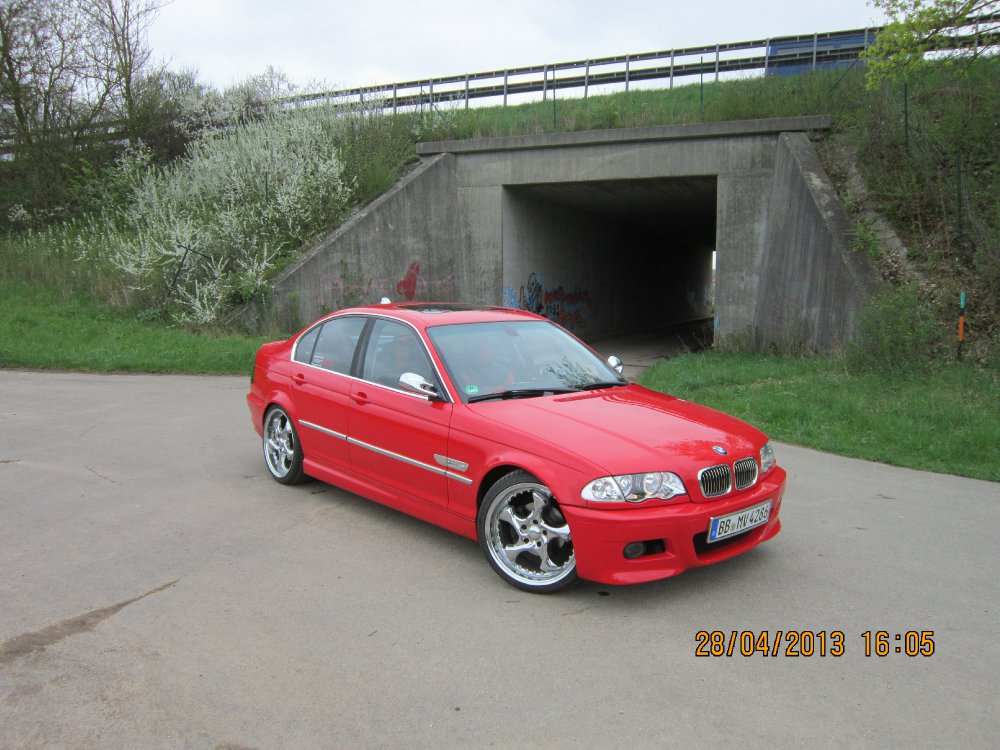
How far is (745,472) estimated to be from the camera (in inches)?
176

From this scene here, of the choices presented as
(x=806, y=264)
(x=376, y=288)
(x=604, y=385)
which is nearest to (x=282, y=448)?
(x=604, y=385)

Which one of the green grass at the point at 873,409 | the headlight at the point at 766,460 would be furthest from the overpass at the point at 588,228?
the headlight at the point at 766,460

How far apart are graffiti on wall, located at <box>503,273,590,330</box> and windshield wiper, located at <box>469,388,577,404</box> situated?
13.9m

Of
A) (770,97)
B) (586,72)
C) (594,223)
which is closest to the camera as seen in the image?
(770,97)

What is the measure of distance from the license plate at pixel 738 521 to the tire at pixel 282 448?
3.42 metres

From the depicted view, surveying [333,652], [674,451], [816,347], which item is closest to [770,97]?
[816,347]

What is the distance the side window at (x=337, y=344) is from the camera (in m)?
5.90

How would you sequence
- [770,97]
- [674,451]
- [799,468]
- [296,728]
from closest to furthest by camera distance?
[296,728] < [674,451] < [799,468] < [770,97]

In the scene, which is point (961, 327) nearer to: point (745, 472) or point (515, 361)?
point (745, 472)

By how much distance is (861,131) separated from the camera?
49.1 ft

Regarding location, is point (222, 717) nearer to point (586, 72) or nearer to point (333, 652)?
point (333, 652)

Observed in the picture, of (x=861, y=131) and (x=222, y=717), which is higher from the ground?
(x=861, y=131)

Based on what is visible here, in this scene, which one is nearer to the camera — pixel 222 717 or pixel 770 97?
pixel 222 717

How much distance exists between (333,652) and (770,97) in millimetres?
16354
